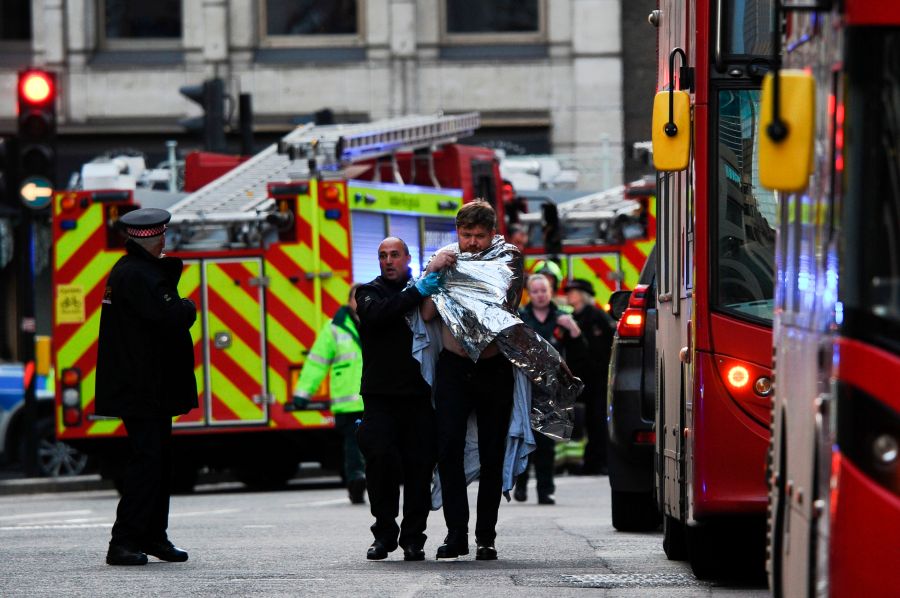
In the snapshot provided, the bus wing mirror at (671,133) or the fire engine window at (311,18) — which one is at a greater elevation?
the fire engine window at (311,18)

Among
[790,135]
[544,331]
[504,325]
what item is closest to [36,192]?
[544,331]

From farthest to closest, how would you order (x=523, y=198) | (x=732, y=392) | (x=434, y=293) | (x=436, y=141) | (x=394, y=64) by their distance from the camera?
(x=394, y=64), (x=523, y=198), (x=436, y=141), (x=434, y=293), (x=732, y=392)

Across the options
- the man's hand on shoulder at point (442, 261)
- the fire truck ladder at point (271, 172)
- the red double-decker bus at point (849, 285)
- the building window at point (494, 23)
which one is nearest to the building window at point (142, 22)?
the building window at point (494, 23)

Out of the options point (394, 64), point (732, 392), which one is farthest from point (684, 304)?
point (394, 64)

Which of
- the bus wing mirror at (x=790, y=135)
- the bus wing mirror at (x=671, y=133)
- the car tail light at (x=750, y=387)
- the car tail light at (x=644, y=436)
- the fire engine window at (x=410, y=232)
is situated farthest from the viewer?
the fire engine window at (x=410, y=232)

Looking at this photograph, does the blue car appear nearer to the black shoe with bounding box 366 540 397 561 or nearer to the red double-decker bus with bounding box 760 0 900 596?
the black shoe with bounding box 366 540 397 561

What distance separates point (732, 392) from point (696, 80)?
132 centimetres

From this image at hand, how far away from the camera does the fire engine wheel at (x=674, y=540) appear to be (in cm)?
1041

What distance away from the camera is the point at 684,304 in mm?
9250

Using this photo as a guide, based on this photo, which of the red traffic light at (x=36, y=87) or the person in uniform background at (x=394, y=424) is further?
the red traffic light at (x=36, y=87)

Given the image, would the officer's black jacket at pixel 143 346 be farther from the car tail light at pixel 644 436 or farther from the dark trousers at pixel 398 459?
the car tail light at pixel 644 436

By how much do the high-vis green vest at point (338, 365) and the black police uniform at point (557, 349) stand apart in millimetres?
1276

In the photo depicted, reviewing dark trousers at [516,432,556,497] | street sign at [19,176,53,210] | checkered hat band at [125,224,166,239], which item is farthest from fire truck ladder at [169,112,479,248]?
checkered hat band at [125,224,166,239]

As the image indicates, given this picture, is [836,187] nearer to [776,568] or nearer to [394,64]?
[776,568]
